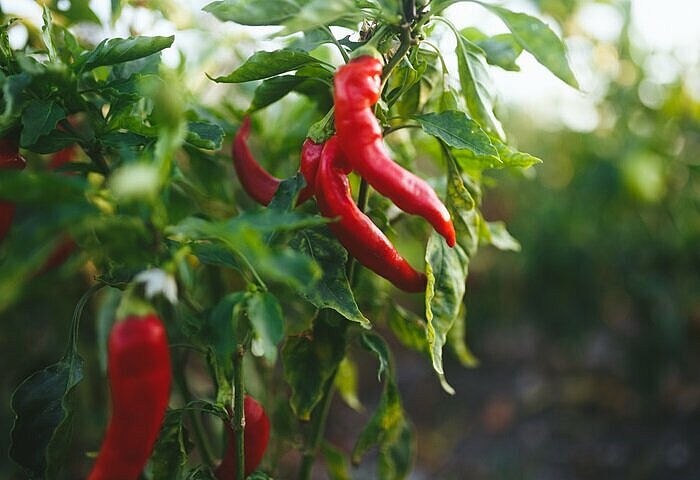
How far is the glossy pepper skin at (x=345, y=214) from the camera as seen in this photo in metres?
0.74

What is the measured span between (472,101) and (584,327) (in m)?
1.97

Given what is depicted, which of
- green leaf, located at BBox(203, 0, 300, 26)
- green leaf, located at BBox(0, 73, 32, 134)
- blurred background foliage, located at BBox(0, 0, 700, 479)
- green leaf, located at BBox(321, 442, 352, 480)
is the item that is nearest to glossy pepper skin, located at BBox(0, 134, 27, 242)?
green leaf, located at BBox(0, 73, 32, 134)

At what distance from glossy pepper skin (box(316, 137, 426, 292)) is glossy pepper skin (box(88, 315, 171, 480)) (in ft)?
0.76

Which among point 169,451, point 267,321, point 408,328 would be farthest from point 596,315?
point 267,321

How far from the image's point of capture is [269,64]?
79 centimetres

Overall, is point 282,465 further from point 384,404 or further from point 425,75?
point 425,75

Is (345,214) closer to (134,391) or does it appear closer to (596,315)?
(134,391)

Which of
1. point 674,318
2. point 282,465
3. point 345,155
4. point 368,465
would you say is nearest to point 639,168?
point 674,318

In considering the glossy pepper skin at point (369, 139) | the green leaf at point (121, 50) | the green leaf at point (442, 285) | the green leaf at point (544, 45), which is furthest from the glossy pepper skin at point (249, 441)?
the green leaf at point (544, 45)

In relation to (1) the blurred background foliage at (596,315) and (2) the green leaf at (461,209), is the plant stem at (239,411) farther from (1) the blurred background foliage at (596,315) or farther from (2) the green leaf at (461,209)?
(1) the blurred background foliage at (596,315)

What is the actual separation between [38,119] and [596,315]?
2269 millimetres

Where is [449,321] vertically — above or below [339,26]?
below

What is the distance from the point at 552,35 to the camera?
783mm

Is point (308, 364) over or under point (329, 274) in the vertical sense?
under
